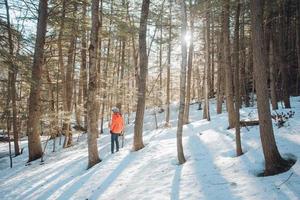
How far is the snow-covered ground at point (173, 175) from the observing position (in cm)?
667

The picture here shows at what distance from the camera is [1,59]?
8164 mm

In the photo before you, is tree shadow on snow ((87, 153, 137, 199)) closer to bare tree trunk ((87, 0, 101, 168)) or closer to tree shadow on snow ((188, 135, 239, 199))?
bare tree trunk ((87, 0, 101, 168))

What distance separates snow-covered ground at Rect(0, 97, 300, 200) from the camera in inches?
263

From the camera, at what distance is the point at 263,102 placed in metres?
7.06

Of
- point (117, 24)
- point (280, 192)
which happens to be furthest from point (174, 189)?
point (117, 24)

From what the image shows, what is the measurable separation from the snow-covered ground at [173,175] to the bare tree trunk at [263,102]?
39 cm

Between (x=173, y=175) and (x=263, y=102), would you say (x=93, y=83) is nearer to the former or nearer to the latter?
(x=173, y=175)

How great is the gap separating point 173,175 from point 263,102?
3007mm

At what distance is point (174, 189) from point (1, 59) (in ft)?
17.8

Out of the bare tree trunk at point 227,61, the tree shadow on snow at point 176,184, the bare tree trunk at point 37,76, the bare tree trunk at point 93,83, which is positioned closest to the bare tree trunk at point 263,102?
the tree shadow on snow at point 176,184

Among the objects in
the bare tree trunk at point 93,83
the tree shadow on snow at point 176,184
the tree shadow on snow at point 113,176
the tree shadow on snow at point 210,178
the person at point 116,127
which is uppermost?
the bare tree trunk at point 93,83

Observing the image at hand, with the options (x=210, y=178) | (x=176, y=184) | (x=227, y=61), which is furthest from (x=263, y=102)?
(x=227, y=61)

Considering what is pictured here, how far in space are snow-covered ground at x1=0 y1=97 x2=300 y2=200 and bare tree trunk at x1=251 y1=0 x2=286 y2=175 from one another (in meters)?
0.39

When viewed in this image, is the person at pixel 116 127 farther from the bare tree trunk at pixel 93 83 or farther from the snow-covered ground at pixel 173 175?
the bare tree trunk at pixel 93 83
